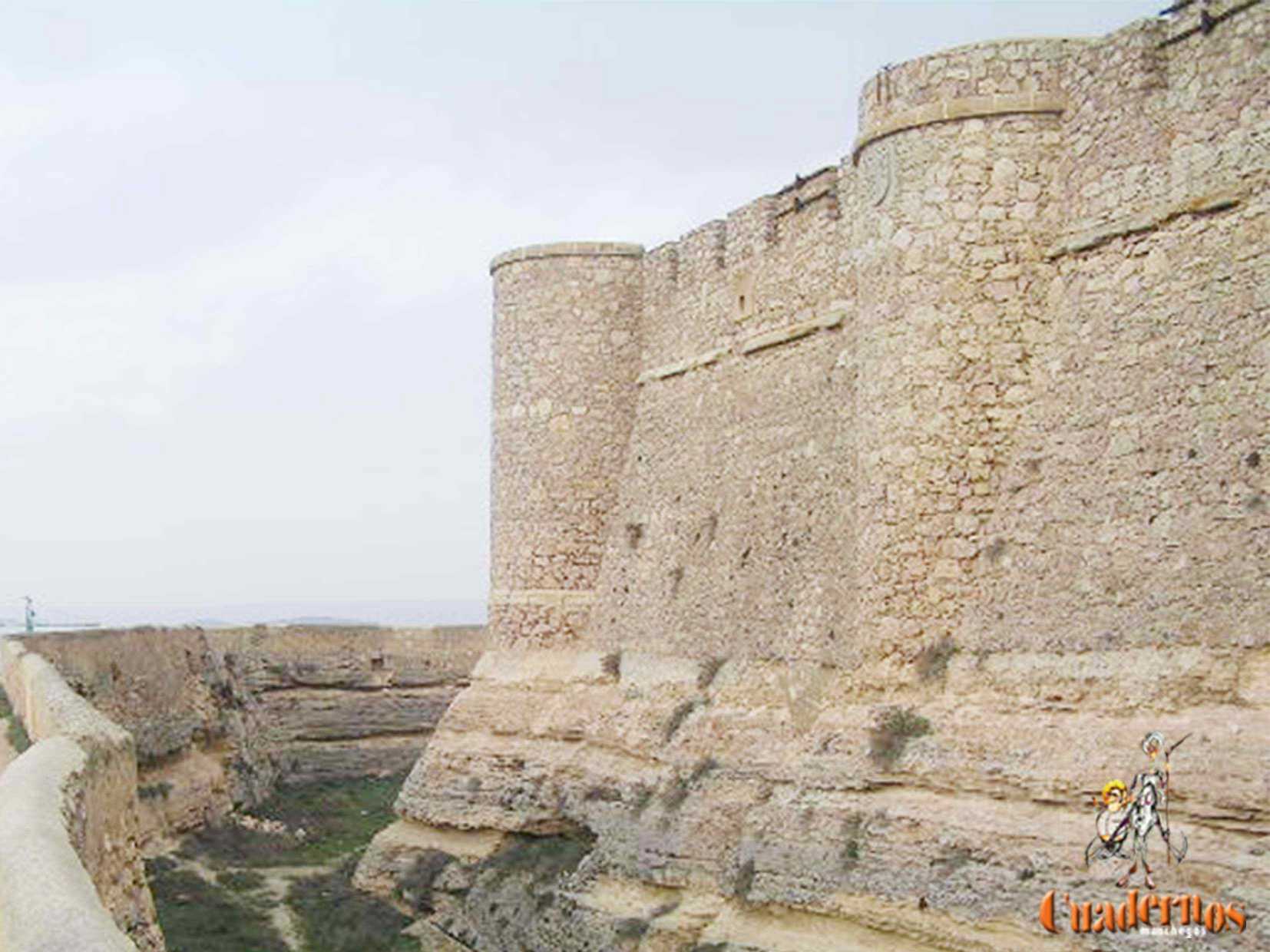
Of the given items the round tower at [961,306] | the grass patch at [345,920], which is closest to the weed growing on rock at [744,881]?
the round tower at [961,306]

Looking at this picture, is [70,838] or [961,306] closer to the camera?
[70,838]

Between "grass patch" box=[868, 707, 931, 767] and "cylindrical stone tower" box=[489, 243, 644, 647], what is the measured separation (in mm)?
7954

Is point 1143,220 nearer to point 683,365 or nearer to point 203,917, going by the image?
point 683,365

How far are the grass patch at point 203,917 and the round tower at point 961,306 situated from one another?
917cm

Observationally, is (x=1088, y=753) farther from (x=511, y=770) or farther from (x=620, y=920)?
(x=511, y=770)

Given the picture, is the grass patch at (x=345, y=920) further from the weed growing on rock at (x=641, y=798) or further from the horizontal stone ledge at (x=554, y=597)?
the horizontal stone ledge at (x=554, y=597)

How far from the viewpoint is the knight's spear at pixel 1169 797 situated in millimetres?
10883

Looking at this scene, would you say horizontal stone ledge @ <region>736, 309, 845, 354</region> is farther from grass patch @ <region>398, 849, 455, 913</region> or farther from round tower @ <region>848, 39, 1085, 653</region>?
grass patch @ <region>398, 849, 455, 913</region>

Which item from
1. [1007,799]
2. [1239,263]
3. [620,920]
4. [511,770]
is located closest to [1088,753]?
[1007,799]

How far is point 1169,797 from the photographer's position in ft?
36.3

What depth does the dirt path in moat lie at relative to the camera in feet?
67.3

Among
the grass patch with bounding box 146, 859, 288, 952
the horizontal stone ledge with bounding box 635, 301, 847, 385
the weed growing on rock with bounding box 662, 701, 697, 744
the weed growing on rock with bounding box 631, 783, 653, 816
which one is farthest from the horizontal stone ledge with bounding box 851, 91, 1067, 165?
the grass patch with bounding box 146, 859, 288, 952

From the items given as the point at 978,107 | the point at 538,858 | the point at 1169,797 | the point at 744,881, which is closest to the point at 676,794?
the point at 744,881

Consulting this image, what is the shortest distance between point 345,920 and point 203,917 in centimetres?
167
